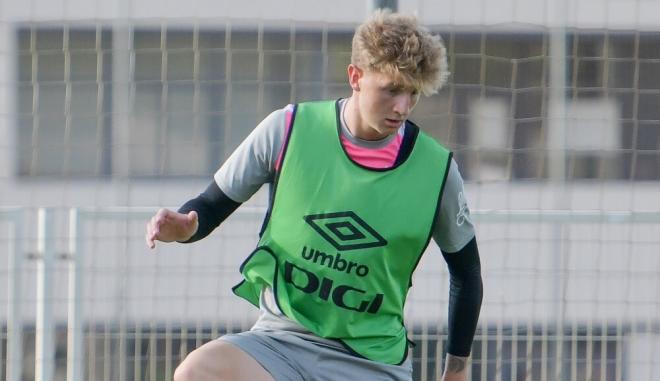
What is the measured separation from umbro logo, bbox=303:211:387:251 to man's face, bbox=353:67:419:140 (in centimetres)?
27

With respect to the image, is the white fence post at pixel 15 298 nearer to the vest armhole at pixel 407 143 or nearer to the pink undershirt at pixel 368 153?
the pink undershirt at pixel 368 153

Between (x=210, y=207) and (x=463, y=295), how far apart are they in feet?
2.75

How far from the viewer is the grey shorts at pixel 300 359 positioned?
150 inches

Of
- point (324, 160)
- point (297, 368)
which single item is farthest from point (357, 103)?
point (297, 368)

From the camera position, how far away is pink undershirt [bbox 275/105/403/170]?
3.96 metres

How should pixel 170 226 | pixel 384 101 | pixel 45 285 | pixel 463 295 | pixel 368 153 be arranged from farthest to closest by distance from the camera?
→ pixel 45 285 < pixel 463 295 < pixel 368 153 < pixel 384 101 < pixel 170 226

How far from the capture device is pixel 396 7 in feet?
16.9

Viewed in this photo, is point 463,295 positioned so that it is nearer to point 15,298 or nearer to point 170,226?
point 170,226

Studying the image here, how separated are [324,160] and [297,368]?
619 millimetres

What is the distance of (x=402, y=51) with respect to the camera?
3.77 m

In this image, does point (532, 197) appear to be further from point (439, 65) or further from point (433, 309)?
point (439, 65)

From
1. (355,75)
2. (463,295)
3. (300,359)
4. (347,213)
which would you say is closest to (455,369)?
(463,295)

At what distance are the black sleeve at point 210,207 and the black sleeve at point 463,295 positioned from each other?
694mm

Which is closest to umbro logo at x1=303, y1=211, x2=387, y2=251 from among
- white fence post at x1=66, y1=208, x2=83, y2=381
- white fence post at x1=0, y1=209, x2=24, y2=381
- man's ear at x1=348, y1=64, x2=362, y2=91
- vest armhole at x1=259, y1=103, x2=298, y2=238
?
vest armhole at x1=259, y1=103, x2=298, y2=238
